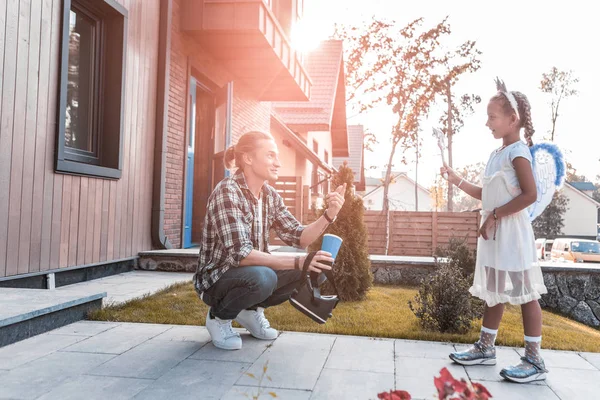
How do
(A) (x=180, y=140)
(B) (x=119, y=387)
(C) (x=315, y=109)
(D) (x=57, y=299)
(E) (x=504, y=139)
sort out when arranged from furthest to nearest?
1. (C) (x=315, y=109)
2. (A) (x=180, y=140)
3. (D) (x=57, y=299)
4. (E) (x=504, y=139)
5. (B) (x=119, y=387)

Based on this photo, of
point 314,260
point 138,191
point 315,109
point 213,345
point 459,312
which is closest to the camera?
point 314,260

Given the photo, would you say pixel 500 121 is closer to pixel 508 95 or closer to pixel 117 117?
pixel 508 95

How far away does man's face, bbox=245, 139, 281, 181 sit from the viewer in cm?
355

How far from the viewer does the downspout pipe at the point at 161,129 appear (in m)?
7.61

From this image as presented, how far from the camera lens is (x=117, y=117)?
6.54 metres

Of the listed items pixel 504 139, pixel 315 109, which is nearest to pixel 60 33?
pixel 504 139

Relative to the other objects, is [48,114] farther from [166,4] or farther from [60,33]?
[166,4]

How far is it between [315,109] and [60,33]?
36.3ft

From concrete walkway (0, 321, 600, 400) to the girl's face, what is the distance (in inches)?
58.4

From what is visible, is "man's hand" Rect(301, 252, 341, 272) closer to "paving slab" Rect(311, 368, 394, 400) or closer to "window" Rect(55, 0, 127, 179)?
"paving slab" Rect(311, 368, 394, 400)

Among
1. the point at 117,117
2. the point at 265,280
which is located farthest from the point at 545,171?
the point at 117,117

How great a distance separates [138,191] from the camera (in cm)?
725

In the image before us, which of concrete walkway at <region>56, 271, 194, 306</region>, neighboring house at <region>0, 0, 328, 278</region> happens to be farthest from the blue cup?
neighboring house at <region>0, 0, 328, 278</region>

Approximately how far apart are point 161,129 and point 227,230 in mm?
4738
